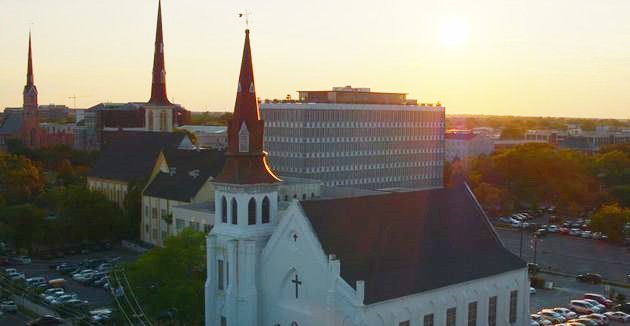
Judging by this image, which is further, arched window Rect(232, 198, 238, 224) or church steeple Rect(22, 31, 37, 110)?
church steeple Rect(22, 31, 37, 110)

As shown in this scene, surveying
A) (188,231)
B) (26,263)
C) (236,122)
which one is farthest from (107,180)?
(236,122)

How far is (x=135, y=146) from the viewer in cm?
11944

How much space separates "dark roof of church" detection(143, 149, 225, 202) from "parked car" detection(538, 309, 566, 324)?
4312 centimetres

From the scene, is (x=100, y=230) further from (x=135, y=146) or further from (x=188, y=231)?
(x=188, y=231)

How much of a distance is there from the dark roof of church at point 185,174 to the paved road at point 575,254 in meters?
42.9

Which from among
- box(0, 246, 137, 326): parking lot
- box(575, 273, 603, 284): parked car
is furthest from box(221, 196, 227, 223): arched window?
box(575, 273, 603, 284): parked car

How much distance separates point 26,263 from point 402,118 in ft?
263

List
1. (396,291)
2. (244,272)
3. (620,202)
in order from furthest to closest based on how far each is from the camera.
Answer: (620,202) → (244,272) → (396,291)

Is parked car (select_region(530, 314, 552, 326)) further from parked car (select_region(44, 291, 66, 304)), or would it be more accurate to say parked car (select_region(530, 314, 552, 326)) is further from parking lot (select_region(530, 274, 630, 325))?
parked car (select_region(44, 291, 66, 304))

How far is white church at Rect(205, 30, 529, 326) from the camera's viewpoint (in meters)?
45.9

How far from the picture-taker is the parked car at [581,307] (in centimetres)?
6936

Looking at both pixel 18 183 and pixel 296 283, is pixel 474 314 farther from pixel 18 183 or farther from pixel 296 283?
pixel 18 183

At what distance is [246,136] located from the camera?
51406 millimetres

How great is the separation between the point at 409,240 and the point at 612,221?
65.1 m
